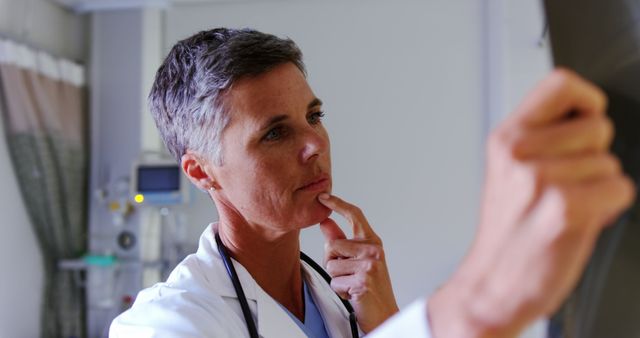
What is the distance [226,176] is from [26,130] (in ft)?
9.19

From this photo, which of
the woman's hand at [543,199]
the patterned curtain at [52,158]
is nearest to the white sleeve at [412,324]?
the woman's hand at [543,199]

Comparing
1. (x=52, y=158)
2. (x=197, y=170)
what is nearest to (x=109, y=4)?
(x=52, y=158)

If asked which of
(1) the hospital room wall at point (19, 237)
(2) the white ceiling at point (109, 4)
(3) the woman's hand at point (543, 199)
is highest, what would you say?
(2) the white ceiling at point (109, 4)

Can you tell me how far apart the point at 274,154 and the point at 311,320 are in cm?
37

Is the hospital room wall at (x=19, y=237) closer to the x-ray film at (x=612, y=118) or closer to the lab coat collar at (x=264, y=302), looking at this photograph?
the lab coat collar at (x=264, y=302)

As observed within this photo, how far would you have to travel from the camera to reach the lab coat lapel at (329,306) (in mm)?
1169

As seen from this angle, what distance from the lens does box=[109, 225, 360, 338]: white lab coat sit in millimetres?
874

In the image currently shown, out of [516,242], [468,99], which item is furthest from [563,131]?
[468,99]

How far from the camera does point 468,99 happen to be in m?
3.42

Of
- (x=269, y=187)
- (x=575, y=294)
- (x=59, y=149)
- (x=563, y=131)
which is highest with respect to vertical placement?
(x=563, y=131)

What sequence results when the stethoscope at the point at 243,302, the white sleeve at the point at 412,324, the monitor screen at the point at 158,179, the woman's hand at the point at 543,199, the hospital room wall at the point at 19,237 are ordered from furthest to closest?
1. the monitor screen at the point at 158,179
2. the hospital room wall at the point at 19,237
3. the stethoscope at the point at 243,302
4. the white sleeve at the point at 412,324
5. the woman's hand at the point at 543,199

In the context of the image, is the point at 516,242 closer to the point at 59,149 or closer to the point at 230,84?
the point at 230,84

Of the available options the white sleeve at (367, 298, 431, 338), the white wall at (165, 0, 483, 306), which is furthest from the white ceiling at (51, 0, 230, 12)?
the white sleeve at (367, 298, 431, 338)

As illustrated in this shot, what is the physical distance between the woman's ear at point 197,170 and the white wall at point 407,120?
2.37 meters
